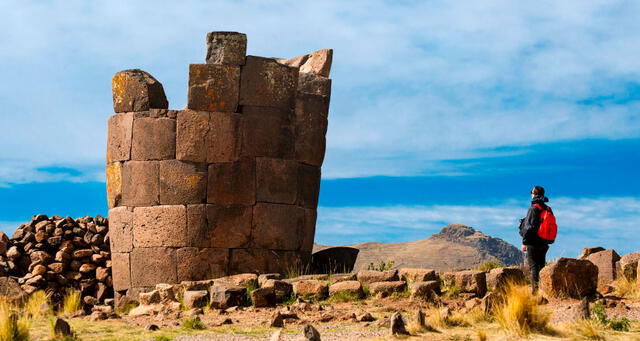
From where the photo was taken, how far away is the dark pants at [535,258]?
10.7 m

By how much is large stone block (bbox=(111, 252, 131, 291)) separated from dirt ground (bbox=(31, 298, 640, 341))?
8.16ft

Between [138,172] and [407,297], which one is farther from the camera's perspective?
[138,172]

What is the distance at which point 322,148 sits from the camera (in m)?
13.7

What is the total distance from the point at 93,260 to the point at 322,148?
5128 mm

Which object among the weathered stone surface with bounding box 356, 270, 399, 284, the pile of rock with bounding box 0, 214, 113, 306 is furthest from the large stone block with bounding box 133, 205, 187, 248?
the weathered stone surface with bounding box 356, 270, 399, 284

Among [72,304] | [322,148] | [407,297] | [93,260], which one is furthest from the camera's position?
[93,260]

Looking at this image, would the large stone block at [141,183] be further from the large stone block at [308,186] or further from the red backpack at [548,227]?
the red backpack at [548,227]

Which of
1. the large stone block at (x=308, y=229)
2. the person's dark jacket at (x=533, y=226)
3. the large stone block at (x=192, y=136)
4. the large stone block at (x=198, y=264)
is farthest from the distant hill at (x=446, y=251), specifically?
the person's dark jacket at (x=533, y=226)

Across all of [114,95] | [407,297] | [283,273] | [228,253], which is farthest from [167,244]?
[407,297]

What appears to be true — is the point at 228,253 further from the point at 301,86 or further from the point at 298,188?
the point at 301,86

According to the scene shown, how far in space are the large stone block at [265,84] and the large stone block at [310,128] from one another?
244mm

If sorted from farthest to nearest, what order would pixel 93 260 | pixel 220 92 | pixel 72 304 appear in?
pixel 93 260, pixel 220 92, pixel 72 304

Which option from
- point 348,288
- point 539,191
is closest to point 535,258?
point 539,191

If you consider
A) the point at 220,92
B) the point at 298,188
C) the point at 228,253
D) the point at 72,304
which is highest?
the point at 220,92
